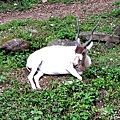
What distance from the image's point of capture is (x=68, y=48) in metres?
6.51

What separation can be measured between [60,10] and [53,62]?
521 cm

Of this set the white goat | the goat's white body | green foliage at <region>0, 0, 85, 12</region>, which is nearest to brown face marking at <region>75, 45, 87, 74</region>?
the white goat

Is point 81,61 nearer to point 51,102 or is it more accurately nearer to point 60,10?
point 51,102

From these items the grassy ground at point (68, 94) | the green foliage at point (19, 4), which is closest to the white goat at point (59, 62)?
the grassy ground at point (68, 94)

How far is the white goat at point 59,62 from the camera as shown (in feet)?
20.4

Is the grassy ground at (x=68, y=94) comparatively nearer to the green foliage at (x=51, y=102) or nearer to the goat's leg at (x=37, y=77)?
the green foliage at (x=51, y=102)

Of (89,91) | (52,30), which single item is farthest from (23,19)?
(89,91)

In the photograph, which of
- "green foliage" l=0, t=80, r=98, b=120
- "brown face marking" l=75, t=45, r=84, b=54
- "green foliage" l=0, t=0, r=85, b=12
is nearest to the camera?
"green foliage" l=0, t=80, r=98, b=120

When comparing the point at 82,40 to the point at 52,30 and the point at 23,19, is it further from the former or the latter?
the point at 23,19

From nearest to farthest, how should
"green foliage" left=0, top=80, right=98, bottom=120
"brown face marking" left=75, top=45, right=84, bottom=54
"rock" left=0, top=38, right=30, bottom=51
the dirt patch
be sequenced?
"green foliage" left=0, top=80, right=98, bottom=120
"brown face marking" left=75, top=45, right=84, bottom=54
"rock" left=0, top=38, right=30, bottom=51
the dirt patch

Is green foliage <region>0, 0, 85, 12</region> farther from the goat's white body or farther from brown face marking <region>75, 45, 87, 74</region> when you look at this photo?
brown face marking <region>75, 45, 87, 74</region>

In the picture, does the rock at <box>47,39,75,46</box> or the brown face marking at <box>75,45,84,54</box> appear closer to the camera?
the brown face marking at <box>75,45,84,54</box>

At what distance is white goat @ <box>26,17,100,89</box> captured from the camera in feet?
20.4

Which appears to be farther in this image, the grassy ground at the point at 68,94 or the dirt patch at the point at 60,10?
the dirt patch at the point at 60,10
